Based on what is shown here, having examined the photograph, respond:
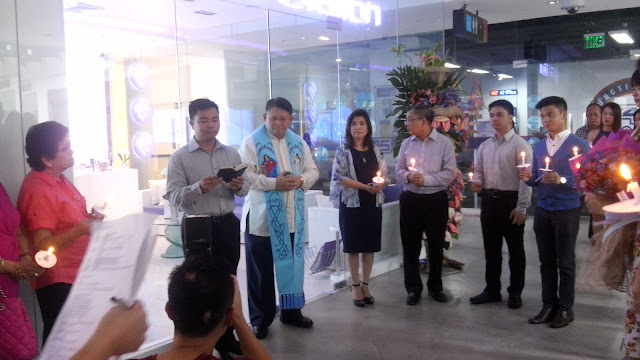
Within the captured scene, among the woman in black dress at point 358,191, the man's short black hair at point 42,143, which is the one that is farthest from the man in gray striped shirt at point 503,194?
the man's short black hair at point 42,143

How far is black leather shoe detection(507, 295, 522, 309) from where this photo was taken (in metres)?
4.88

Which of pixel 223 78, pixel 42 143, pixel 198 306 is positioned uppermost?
pixel 223 78

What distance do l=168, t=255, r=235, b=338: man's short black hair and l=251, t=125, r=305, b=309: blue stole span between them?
2.82 meters

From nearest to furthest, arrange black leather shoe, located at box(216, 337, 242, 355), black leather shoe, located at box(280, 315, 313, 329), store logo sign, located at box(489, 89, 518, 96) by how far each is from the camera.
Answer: black leather shoe, located at box(216, 337, 242, 355), black leather shoe, located at box(280, 315, 313, 329), store logo sign, located at box(489, 89, 518, 96)

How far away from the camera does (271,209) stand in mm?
4250

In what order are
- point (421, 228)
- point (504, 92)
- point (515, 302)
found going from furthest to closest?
point (504, 92) < point (421, 228) < point (515, 302)

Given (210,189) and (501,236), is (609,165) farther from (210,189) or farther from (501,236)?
(501,236)

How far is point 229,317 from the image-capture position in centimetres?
146

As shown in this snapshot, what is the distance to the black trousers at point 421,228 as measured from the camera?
16.5 ft

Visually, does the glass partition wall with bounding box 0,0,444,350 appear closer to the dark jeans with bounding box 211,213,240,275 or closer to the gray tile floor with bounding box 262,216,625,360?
the gray tile floor with bounding box 262,216,625,360

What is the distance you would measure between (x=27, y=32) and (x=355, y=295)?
322 centimetres

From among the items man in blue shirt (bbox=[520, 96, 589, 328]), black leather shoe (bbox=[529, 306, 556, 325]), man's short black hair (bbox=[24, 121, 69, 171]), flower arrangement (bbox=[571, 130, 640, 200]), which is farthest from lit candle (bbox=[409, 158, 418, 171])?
man's short black hair (bbox=[24, 121, 69, 171])

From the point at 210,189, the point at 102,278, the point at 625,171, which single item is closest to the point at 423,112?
the point at 210,189

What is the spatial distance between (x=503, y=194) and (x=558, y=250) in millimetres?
673
